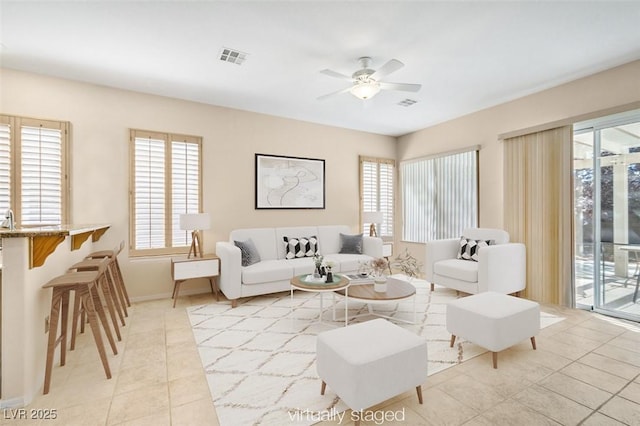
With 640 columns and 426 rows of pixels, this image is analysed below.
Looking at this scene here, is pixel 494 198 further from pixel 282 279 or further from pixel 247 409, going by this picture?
pixel 247 409

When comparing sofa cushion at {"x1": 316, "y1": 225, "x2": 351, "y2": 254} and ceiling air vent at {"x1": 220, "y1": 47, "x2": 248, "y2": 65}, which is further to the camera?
sofa cushion at {"x1": 316, "y1": 225, "x2": 351, "y2": 254}

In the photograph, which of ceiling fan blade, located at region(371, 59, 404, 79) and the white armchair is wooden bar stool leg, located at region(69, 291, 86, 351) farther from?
the white armchair

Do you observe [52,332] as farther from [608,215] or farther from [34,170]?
[608,215]

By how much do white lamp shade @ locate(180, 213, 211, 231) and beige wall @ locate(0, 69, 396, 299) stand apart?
50cm

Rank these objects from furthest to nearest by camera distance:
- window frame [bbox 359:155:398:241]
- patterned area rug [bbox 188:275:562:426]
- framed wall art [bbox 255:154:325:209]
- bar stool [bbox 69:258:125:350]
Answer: window frame [bbox 359:155:398:241] < framed wall art [bbox 255:154:325:209] < bar stool [bbox 69:258:125:350] < patterned area rug [bbox 188:275:562:426]

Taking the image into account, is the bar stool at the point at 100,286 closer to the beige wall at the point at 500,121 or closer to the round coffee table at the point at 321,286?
the round coffee table at the point at 321,286

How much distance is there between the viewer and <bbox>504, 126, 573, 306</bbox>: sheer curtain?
3.88 meters

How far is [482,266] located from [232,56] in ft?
13.0

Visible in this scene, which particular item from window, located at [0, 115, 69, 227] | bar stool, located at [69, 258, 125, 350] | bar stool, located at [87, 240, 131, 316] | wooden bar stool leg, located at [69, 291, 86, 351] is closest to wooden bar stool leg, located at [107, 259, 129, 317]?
bar stool, located at [87, 240, 131, 316]

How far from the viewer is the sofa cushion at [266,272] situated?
13.0 ft

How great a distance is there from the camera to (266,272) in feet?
13.4

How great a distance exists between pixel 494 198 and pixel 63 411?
5.60m

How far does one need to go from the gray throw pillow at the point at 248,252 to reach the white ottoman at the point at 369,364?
2.44 metres

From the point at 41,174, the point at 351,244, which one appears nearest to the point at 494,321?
the point at 351,244
